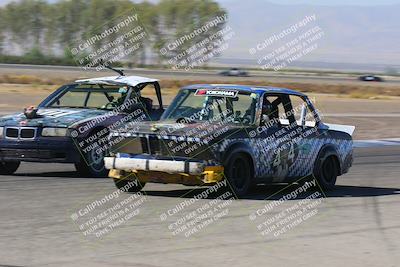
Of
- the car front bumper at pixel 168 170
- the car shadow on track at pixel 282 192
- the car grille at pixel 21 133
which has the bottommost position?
the car shadow on track at pixel 282 192

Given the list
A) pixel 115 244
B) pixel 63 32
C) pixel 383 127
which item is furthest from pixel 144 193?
pixel 63 32

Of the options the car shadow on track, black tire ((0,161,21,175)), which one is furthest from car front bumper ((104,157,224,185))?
black tire ((0,161,21,175))

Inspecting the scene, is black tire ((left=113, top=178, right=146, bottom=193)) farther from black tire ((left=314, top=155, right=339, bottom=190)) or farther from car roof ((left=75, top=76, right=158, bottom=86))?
car roof ((left=75, top=76, right=158, bottom=86))

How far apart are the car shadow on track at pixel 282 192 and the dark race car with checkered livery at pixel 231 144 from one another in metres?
0.22

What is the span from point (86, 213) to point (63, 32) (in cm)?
11722

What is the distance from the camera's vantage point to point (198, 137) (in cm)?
1055

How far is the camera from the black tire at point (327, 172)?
1250 cm

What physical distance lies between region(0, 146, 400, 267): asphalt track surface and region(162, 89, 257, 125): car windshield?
3.36 ft

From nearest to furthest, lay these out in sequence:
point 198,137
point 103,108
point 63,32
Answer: point 198,137 < point 103,108 < point 63,32

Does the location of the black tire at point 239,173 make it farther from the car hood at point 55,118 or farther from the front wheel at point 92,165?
the car hood at point 55,118

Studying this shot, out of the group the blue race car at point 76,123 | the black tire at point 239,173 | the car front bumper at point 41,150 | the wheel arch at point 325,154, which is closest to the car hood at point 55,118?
the blue race car at point 76,123

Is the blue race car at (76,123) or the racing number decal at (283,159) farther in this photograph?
the blue race car at (76,123)

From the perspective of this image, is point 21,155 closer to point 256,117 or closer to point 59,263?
point 256,117

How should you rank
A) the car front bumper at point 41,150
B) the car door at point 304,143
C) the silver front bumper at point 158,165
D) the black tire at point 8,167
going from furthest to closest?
1. the black tire at point 8,167
2. the car front bumper at point 41,150
3. the car door at point 304,143
4. the silver front bumper at point 158,165
